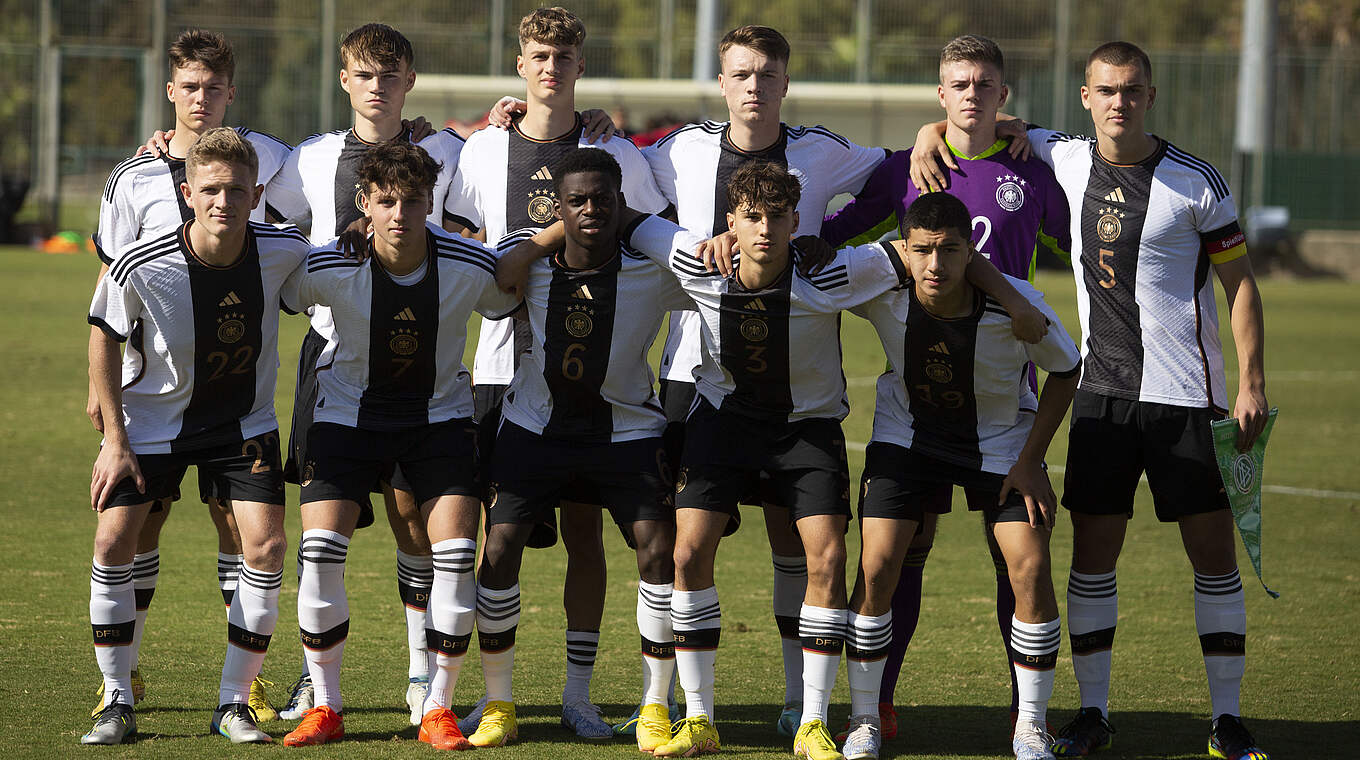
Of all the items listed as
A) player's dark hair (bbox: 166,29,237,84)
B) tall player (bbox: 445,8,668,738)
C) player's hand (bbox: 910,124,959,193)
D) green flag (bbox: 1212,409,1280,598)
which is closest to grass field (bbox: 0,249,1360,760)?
tall player (bbox: 445,8,668,738)

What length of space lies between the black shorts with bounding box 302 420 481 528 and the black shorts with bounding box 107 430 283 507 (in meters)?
Result: 0.12

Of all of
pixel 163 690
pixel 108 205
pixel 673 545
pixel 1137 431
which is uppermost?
pixel 108 205

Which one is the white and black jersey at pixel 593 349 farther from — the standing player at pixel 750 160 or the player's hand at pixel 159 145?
the player's hand at pixel 159 145

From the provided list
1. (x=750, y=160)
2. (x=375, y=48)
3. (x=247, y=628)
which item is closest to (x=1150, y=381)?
(x=750, y=160)

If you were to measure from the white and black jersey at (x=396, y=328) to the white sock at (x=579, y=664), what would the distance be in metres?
0.86

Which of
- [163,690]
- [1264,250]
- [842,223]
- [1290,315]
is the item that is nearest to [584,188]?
[842,223]

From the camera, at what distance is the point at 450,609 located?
4.66 metres

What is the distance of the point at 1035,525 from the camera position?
15.0ft

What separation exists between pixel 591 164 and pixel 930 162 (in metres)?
1.18

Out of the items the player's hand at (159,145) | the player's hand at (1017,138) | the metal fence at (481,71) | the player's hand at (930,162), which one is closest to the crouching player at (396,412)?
the player's hand at (159,145)

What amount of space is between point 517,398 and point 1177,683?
108 inches

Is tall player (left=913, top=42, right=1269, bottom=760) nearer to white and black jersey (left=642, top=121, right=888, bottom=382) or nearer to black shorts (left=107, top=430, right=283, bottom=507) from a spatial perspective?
white and black jersey (left=642, top=121, right=888, bottom=382)

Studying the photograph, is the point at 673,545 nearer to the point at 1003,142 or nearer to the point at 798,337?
the point at 798,337

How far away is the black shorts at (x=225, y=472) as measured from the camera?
4.68 meters
